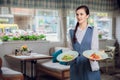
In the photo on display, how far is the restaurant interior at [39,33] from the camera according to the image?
5230 millimetres

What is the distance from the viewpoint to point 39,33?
234 inches

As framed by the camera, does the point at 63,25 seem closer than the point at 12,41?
No

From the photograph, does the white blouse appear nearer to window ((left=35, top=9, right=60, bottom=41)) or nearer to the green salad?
the green salad

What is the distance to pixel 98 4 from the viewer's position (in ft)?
21.7

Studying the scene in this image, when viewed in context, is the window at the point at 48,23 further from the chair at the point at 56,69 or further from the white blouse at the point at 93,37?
the white blouse at the point at 93,37

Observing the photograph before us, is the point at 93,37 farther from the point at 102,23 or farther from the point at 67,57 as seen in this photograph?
the point at 102,23

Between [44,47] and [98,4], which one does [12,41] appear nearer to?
[44,47]

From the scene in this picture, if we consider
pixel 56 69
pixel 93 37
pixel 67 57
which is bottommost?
pixel 56 69

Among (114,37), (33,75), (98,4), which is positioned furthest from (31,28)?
(114,37)

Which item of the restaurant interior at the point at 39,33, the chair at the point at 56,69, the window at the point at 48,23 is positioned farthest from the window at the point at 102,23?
the chair at the point at 56,69

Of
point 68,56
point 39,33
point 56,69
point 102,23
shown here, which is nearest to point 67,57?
point 68,56

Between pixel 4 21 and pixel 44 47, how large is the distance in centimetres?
128

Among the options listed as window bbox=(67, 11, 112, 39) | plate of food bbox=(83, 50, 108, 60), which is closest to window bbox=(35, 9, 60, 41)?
window bbox=(67, 11, 112, 39)

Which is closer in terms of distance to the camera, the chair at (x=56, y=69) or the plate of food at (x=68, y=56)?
the plate of food at (x=68, y=56)
